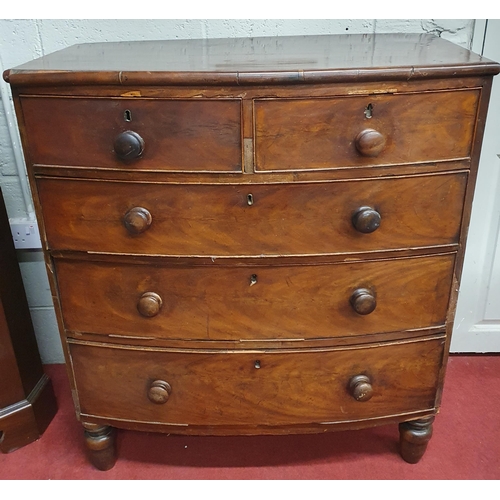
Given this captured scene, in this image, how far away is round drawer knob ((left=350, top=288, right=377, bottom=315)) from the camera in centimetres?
120

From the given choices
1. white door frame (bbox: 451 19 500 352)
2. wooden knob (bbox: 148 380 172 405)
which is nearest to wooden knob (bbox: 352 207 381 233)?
wooden knob (bbox: 148 380 172 405)

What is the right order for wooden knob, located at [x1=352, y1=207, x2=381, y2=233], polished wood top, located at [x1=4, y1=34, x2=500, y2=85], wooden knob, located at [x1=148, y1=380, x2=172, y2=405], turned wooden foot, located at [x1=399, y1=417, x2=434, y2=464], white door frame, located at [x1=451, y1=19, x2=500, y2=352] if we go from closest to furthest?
polished wood top, located at [x1=4, y1=34, x2=500, y2=85]
wooden knob, located at [x1=352, y1=207, x2=381, y2=233]
wooden knob, located at [x1=148, y1=380, x2=172, y2=405]
turned wooden foot, located at [x1=399, y1=417, x2=434, y2=464]
white door frame, located at [x1=451, y1=19, x2=500, y2=352]

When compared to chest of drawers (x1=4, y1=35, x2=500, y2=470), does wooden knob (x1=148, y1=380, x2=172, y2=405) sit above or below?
below

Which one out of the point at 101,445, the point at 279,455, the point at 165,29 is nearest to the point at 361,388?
the point at 279,455

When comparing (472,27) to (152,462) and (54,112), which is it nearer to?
(54,112)

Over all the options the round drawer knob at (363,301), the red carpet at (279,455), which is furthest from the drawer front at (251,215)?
the red carpet at (279,455)

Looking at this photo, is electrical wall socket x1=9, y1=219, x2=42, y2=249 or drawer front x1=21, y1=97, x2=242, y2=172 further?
electrical wall socket x1=9, y1=219, x2=42, y2=249

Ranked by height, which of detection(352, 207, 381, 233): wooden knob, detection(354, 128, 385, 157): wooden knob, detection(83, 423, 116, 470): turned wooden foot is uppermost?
detection(354, 128, 385, 157): wooden knob

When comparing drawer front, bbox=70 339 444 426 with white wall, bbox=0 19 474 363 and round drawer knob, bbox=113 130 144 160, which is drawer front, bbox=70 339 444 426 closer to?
round drawer knob, bbox=113 130 144 160

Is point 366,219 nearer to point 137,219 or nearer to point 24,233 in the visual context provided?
point 137,219

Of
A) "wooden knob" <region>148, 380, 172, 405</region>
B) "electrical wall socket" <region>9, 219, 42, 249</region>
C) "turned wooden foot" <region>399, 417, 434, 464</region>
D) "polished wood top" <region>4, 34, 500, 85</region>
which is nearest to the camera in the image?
"polished wood top" <region>4, 34, 500, 85</region>

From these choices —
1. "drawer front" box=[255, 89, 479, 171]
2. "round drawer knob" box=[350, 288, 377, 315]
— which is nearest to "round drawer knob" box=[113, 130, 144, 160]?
"drawer front" box=[255, 89, 479, 171]

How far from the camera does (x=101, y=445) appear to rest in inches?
58.8

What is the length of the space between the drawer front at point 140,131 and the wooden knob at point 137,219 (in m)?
0.09
